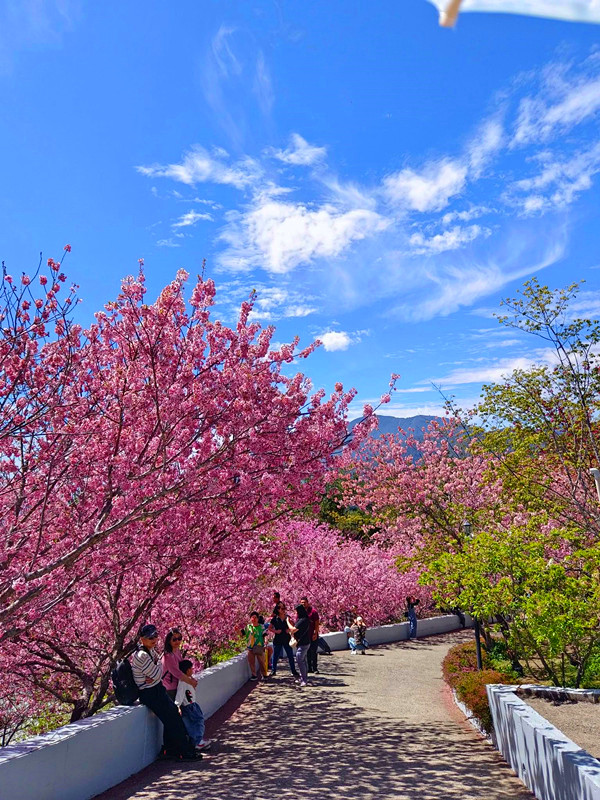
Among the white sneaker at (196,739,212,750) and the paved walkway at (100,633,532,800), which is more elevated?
the white sneaker at (196,739,212,750)

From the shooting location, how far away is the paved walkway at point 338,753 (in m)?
6.36

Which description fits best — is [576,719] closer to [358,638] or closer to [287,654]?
[287,654]

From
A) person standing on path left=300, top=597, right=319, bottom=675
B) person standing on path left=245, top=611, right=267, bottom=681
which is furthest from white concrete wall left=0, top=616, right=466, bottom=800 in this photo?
person standing on path left=300, top=597, right=319, bottom=675

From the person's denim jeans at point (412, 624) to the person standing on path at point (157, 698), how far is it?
56.1ft

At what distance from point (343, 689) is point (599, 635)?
5.28 m

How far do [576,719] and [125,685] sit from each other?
257 inches

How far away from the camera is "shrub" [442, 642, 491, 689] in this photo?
12149 millimetres

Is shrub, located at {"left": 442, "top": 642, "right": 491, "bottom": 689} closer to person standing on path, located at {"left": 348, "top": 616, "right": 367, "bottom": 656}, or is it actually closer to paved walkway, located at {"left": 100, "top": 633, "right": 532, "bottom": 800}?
paved walkway, located at {"left": 100, "top": 633, "right": 532, "bottom": 800}

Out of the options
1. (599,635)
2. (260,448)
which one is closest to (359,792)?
(260,448)

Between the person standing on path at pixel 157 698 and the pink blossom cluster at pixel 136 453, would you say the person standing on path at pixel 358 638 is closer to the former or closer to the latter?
the pink blossom cluster at pixel 136 453

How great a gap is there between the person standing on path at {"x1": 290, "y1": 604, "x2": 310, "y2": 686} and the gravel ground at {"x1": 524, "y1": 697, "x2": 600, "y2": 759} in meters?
4.44

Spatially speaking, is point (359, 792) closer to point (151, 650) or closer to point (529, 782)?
point (529, 782)

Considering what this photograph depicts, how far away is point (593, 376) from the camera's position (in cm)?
1408

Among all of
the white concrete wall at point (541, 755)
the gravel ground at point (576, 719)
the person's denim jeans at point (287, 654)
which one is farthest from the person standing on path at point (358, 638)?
the white concrete wall at point (541, 755)
